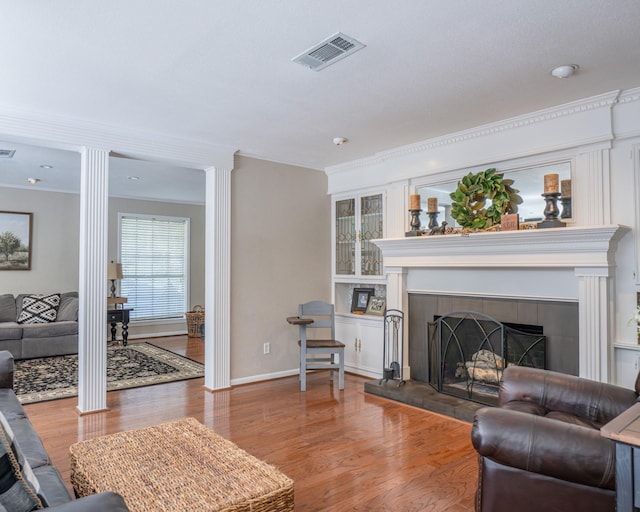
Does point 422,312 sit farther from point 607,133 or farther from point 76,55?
point 76,55

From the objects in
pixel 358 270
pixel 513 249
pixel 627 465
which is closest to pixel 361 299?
pixel 358 270

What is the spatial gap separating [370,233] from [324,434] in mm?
2433

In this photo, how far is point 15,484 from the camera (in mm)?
1160

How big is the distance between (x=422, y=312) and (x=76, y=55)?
140 inches

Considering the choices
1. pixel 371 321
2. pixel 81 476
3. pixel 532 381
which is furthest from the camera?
pixel 371 321

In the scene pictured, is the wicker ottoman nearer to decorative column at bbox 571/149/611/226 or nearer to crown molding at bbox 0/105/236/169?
crown molding at bbox 0/105/236/169

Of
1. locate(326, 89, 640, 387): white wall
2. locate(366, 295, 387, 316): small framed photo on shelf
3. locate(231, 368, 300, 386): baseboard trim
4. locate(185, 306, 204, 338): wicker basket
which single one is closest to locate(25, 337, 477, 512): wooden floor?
locate(231, 368, 300, 386): baseboard trim

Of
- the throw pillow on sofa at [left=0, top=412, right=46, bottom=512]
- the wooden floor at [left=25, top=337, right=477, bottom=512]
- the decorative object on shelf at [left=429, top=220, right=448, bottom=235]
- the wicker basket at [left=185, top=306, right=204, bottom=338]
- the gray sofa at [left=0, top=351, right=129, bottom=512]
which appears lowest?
the wooden floor at [left=25, top=337, right=477, bottom=512]

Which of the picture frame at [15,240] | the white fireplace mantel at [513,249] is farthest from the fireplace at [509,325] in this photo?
the picture frame at [15,240]

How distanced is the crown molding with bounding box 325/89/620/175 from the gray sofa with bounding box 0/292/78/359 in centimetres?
440

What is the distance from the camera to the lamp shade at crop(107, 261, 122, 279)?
7.10 metres

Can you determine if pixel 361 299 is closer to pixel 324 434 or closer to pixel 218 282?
pixel 218 282

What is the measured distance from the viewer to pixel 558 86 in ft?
10.2

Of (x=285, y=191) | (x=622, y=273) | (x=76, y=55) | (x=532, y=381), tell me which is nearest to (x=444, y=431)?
(x=532, y=381)
